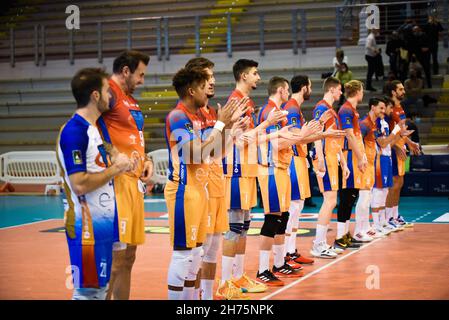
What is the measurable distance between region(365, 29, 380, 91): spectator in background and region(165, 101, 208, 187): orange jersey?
12.6 m

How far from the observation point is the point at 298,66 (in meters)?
19.0

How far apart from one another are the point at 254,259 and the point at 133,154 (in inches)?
142

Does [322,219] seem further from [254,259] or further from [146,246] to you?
[146,246]

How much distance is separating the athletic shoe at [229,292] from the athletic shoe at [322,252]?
7.74 ft

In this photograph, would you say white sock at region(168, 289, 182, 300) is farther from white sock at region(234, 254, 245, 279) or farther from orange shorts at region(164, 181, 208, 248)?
white sock at region(234, 254, 245, 279)

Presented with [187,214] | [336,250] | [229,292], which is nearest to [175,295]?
[187,214]

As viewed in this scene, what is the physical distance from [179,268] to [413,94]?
13.7 m

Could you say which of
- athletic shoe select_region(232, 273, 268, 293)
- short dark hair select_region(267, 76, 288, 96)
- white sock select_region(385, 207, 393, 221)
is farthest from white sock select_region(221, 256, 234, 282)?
white sock select_region(385, 207, 393, 221)

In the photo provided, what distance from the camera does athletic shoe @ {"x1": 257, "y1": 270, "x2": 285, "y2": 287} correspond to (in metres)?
6.78

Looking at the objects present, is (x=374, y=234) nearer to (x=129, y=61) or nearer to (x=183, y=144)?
(x=183, y=144)

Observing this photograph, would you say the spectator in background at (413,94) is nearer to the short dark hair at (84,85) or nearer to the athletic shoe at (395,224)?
the athletic shoe at (395,224)

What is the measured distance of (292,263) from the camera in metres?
7.81
